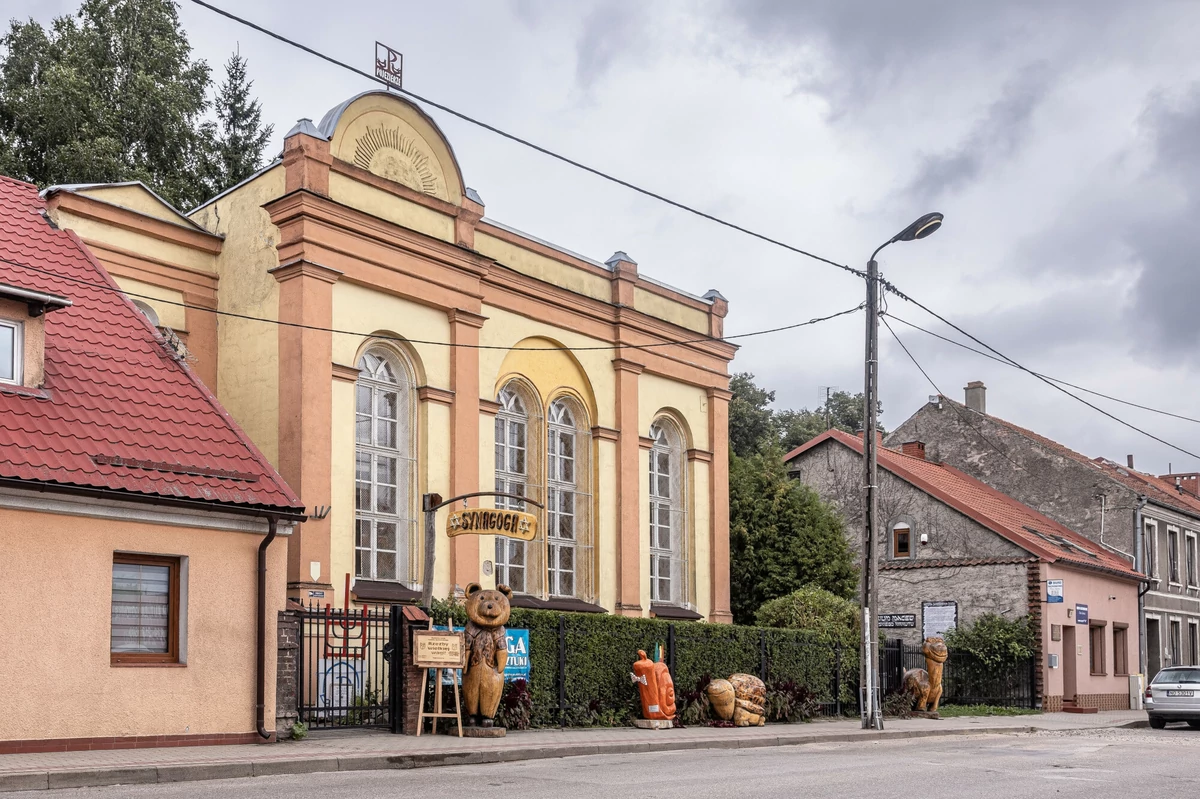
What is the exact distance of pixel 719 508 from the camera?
89.8 ft

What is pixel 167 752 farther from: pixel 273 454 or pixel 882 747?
pixel 882 747

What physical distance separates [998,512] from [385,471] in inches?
726

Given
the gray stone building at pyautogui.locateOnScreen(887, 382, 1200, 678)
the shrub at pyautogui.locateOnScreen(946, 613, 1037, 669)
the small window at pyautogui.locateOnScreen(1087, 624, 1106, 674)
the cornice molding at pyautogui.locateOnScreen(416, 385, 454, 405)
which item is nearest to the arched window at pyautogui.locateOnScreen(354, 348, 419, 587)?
the cornice molding at pyautogui.locateOnScreen(416, 385, 454, 405)

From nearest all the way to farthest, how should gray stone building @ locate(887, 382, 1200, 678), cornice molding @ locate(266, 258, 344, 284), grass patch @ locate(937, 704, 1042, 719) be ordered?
cornice molding @ locate(266, 258, 344, 284)
grass patch @ locate(937, 704, 1042, 719)
gray stone building @ locate(887, 382, 1200, 678)

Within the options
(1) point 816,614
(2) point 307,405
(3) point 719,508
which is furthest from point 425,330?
(1) point 816,614

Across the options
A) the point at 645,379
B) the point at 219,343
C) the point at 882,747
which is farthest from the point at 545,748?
the point at 645,379

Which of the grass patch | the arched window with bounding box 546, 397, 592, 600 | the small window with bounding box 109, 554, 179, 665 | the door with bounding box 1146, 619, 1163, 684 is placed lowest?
the grass patch

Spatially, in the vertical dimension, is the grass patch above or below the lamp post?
Result: below

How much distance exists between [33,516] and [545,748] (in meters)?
6.21

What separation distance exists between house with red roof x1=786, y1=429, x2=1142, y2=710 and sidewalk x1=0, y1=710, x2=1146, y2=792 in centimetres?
947

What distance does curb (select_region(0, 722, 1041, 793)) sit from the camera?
1066cm

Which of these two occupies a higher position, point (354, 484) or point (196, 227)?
point (196, 227)

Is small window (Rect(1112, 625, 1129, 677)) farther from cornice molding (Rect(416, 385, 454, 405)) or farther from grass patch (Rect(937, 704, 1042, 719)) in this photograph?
cornice molding (Rect(416, 385, 454, 405))

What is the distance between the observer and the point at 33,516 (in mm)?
12789
